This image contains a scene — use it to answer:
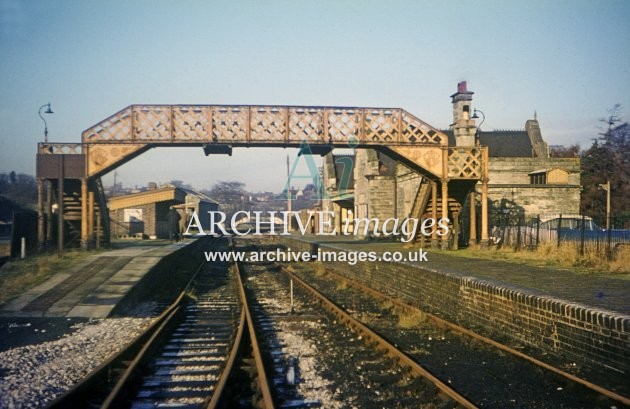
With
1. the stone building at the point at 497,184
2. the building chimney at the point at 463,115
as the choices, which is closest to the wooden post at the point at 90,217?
the stone building at the point at 497,184

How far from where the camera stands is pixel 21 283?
12625 millimetres

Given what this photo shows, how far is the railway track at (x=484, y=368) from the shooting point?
5359mm

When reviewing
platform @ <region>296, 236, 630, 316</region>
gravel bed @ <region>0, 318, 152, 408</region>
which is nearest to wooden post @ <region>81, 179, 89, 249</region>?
gravel bed @ <region>0, 318, 152, 408</region>

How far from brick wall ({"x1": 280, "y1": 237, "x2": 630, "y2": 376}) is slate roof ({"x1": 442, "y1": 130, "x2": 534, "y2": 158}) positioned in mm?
29859

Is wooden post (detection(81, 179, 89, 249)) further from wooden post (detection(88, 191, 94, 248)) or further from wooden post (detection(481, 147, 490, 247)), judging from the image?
wooden post (detection(481, 147, 490, 247))

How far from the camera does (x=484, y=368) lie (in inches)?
261

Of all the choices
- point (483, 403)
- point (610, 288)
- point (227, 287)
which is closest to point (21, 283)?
point (227, 287)

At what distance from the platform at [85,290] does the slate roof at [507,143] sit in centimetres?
2999

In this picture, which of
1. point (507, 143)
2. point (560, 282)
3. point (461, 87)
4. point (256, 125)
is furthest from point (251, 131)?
point (507, 143)

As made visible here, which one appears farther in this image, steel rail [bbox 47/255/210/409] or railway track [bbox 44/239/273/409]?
railway track [bbox 44/239/273/409]

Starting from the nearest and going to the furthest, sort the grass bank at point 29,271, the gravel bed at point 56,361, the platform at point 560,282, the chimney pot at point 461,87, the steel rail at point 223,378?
the steel rail at point 223,378
the gravel bed at point 56,361
the platform at point 560,282
the grass bank at point 29,271
the chimney pot at point 461,87

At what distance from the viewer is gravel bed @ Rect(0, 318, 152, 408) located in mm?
5621

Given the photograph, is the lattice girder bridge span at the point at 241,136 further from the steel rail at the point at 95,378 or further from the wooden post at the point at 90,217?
the steel rail at the point at 95,378

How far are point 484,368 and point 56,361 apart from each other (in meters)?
5.54
